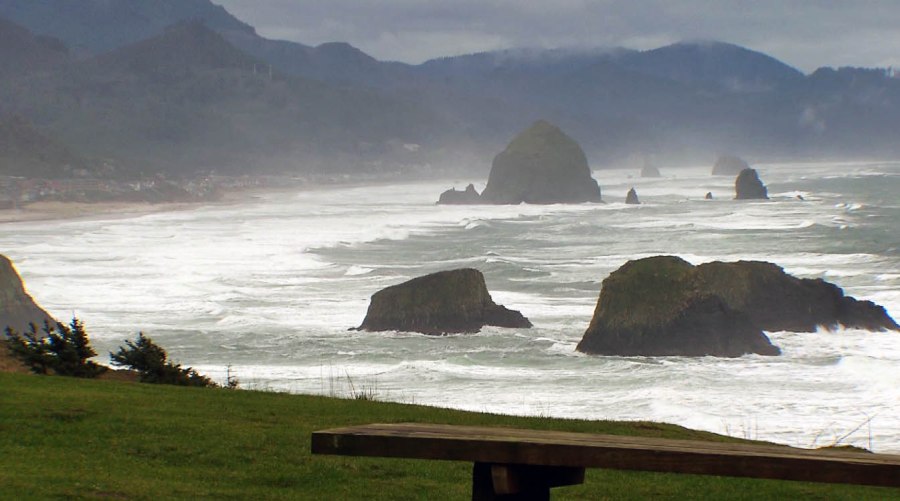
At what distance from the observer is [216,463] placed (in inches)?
434

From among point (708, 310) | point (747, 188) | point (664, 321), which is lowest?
point (664, 321)

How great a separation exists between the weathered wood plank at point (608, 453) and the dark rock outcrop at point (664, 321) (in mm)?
25057

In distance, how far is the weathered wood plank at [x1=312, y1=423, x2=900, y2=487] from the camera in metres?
5.96

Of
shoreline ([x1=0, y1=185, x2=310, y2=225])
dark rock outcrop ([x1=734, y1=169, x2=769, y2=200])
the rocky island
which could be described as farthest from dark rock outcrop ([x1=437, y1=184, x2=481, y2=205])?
dark rock outcrop ([x1=734, y1=169, x2=769, y2=200])

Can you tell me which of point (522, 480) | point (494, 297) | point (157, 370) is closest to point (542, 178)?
point (494, 297)

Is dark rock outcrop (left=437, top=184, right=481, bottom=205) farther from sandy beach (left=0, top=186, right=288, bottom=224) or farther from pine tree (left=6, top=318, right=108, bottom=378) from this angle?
pine tree (left=6, top=318, right=108, bottom=378)

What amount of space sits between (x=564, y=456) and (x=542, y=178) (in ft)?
377

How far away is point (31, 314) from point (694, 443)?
30678 millimetres

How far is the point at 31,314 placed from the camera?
3472 centimetres

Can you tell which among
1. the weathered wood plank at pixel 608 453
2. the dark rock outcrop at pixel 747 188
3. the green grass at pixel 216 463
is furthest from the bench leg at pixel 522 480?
the dark rock outcrop at pixel 747 188

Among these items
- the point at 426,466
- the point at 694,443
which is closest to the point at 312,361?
the point at 426,466

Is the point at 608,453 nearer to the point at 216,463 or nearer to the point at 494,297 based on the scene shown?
the point at 216,463

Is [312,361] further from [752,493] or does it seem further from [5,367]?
[752,493]

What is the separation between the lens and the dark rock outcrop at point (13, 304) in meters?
33.6
